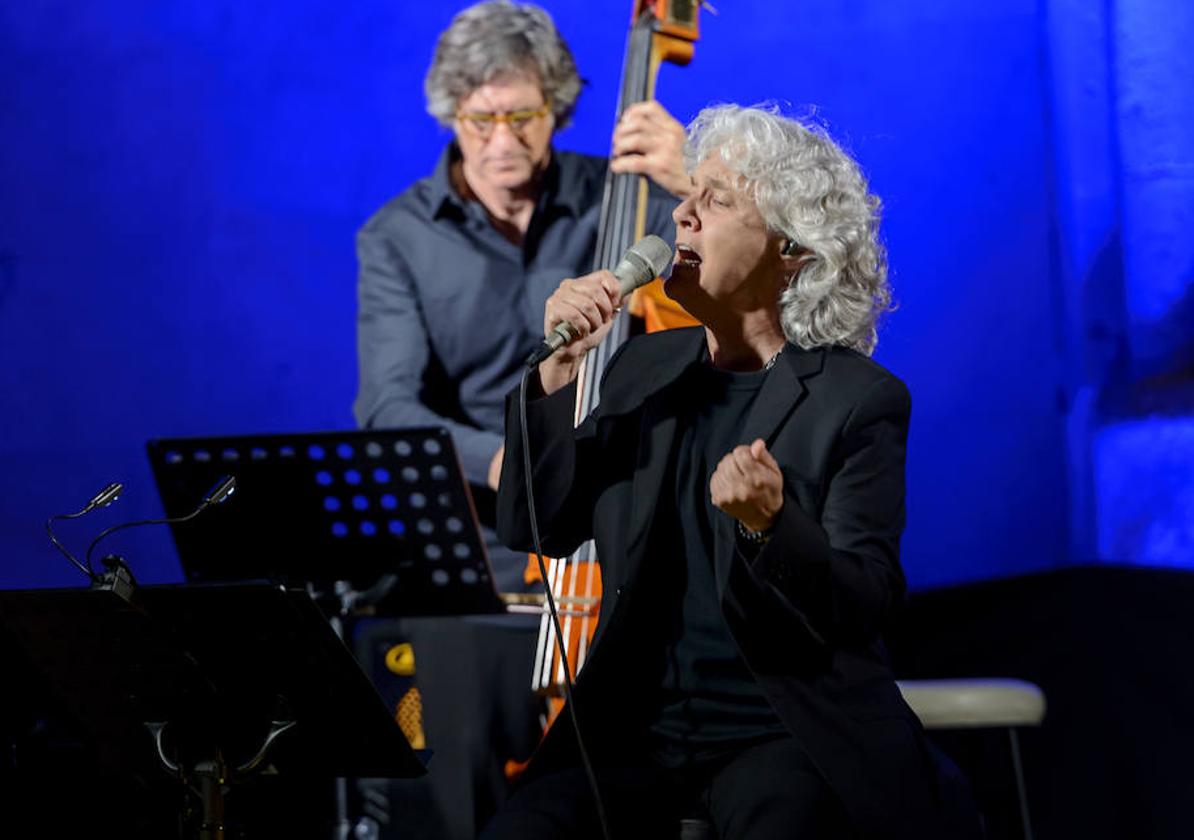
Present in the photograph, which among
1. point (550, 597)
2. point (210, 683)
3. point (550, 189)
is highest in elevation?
point (550, 189)

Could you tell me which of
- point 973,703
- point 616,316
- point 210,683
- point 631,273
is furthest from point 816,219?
point 210,683

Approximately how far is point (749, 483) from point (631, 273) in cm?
39

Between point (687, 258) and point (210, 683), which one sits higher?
point (687, 258)

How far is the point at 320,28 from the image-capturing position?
3561 millimetres

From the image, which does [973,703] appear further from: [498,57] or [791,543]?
[498,57]

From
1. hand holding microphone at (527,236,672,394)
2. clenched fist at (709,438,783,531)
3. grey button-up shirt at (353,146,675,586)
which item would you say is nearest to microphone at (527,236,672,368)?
hand holding microphone at (527,236,672,394)

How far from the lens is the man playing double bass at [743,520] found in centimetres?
170

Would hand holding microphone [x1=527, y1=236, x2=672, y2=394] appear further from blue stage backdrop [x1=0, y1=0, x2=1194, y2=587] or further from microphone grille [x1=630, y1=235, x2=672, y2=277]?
blue stage backdrop [x1=0, y1=0, x2=1194, y2=587]

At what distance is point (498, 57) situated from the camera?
320 cm

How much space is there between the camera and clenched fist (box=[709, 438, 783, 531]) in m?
1.57

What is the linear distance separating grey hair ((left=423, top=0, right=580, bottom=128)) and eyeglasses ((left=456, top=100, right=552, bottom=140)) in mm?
36

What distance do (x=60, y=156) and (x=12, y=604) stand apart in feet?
6.47

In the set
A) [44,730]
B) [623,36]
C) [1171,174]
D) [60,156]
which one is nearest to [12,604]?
[44,730]

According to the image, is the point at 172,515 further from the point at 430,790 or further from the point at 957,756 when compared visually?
the point at 957,756
